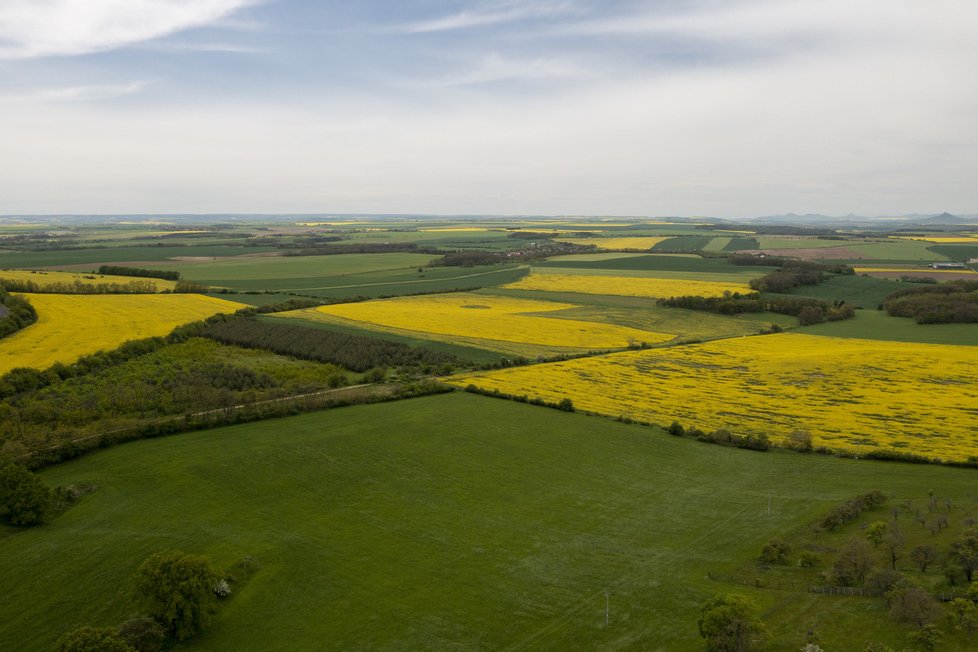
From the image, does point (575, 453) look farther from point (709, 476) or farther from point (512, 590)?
point (512, 590)

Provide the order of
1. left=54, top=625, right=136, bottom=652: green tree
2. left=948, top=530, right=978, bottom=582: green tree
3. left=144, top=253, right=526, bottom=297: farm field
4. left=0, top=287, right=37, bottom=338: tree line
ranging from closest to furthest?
1. left=54, top=625, right=136, bottom=652: green tree
2. left=948, top=530, right=978, bottom=582: green tree
3. left=0, top=287, right=37, bottom=338: tree line
4. left=144, top=253, right=526, bottom=297: farm field

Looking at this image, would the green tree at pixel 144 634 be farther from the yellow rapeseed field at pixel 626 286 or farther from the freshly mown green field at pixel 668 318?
the yellow rapeseed field at pixel 626 286

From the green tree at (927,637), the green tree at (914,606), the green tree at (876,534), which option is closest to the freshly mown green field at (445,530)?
the green tree at (927,637)

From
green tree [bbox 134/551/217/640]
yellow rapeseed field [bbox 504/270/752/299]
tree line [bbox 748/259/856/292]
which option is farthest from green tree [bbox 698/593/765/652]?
tree line [bbox 748/259/856/292]

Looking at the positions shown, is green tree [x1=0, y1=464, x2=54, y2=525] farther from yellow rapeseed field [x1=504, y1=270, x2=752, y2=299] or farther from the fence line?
yellow rapeseed field [x1=504, y1=270, x2=752, y2=299]

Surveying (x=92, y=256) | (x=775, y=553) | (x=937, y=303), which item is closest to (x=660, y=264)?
(x=937, y=303)

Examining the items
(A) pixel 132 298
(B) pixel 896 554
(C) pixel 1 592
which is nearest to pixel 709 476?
(B) pixel 896 554

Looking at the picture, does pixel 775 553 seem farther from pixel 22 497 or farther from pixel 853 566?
pixel 22 497
